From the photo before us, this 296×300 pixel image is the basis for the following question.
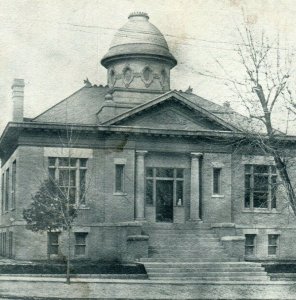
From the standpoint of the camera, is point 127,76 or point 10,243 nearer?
point 10,243

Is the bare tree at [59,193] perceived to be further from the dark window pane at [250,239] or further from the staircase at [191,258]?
the dark window pane at [250,239]

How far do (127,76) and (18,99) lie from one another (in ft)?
27.3

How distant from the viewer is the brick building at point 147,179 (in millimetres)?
32188

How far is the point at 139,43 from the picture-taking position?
129ft

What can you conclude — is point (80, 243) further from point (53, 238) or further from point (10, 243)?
point (10, 243)

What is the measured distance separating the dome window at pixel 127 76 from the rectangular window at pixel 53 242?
1088 cm

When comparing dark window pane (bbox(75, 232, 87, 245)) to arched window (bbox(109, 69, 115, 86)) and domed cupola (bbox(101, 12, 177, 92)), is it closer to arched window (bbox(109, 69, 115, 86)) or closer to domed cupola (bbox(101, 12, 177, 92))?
domed cupola (bbox(101, 12, 177, 92))

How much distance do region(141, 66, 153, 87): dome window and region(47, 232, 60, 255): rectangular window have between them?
1124 centimetres

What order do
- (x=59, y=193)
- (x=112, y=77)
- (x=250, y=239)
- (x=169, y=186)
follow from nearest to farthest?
(x=59, y=193), (x=169, y=186), (x=250, y=239), (x=112, y=77)

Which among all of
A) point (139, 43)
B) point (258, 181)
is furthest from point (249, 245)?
point (139, 43)

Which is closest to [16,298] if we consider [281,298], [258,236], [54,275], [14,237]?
[54,275]

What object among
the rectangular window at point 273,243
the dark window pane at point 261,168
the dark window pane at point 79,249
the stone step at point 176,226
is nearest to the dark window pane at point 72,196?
the dark window pane at point 79,249

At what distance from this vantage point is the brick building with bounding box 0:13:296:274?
32.2 meters

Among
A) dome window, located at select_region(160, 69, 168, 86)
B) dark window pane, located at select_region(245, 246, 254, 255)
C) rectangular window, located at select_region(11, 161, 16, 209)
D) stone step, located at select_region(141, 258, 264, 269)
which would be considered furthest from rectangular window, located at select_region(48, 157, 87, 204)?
dark window pane, located at select_region(245, 246, 254, 255)
